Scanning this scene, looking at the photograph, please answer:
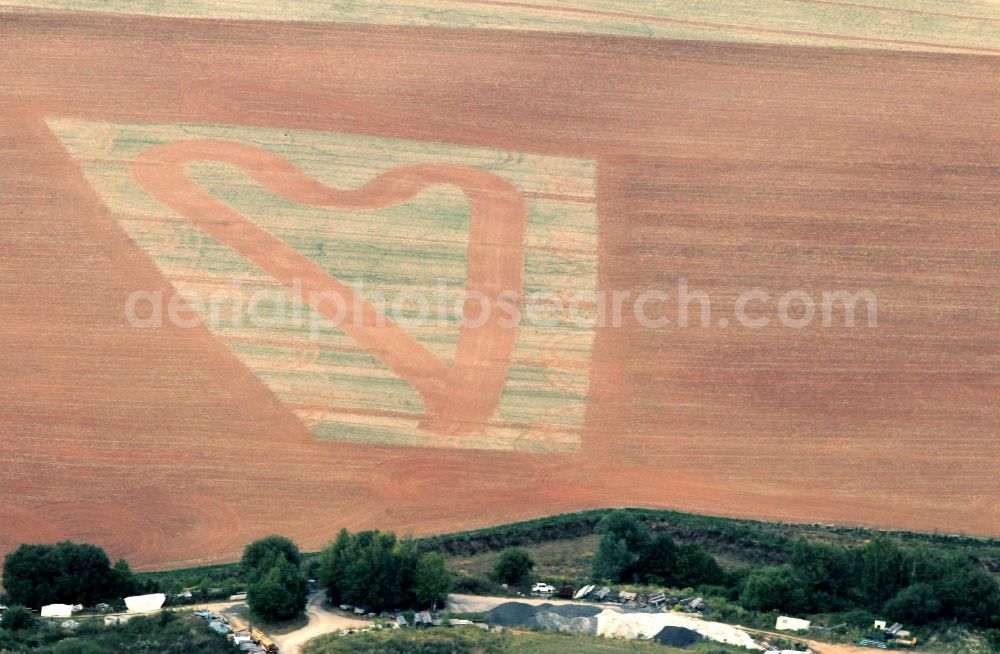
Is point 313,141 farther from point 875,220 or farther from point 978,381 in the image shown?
point 978,381

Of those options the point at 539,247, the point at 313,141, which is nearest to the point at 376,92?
the point at 313,141

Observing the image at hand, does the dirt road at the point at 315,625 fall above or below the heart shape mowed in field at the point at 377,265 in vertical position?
below

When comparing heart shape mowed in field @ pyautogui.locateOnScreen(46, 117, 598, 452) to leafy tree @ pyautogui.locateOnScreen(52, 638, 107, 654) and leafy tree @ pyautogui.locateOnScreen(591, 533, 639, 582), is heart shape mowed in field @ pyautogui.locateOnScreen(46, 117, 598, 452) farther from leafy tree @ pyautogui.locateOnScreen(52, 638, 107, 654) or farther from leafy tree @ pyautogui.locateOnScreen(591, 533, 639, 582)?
leafy tree @ pyautogui.locateOnScreen(52, 638, 107, 654)

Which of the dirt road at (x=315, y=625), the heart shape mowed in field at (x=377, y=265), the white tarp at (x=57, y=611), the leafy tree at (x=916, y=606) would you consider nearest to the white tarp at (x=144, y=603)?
the white tarp at (x=57, y=611)

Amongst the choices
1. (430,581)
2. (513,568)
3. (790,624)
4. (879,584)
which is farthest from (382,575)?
(879,584)

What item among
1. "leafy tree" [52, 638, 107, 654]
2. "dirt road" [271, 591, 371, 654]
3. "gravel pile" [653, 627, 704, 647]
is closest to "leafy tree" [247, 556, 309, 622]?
"dirt road" [271, 591, 371, 654]

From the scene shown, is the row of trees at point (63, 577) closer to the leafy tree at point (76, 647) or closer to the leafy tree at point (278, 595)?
the leafy tree at point (278, 595)
